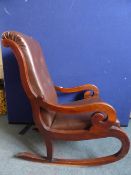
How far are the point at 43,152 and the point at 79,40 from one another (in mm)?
1049

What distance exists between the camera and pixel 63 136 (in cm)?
126

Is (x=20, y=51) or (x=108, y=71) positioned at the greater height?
(x=20, y=51)

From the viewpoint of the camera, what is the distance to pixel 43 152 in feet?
4.88

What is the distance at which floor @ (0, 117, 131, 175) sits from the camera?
1.30 metres

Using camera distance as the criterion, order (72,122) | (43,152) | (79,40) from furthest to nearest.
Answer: (79,40)
(43,152)
(72,122)

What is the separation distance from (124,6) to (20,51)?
3.38 feet

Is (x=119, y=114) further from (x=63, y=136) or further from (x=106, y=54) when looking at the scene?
(x=63, y=136)

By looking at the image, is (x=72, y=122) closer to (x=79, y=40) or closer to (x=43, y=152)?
(x=43, y=152)

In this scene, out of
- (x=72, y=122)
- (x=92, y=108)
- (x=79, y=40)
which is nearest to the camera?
(x=92, y=108)

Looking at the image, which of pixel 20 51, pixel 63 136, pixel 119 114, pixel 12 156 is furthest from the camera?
pixel 119 114

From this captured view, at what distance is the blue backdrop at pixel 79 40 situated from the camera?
1.58 metres

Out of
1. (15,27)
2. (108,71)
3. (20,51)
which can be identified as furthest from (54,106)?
(15,27)

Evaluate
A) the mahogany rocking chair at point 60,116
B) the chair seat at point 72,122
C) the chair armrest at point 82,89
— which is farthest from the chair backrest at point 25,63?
the chair armrest at point 82,89

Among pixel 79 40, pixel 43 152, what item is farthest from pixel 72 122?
pixel 79 40
